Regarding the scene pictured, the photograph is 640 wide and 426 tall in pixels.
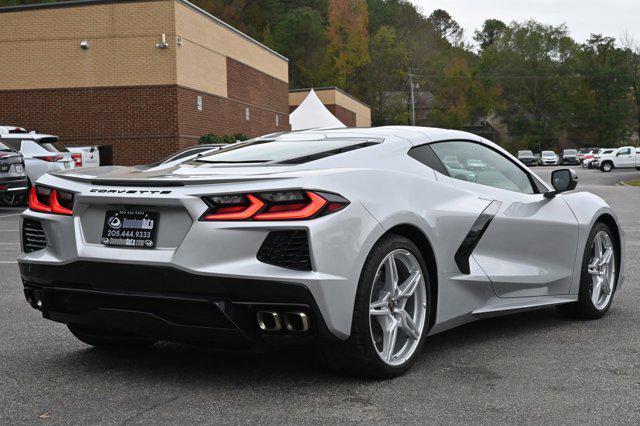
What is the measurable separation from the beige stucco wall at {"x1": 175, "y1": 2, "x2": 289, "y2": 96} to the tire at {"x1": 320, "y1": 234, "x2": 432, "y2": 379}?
2610 cm

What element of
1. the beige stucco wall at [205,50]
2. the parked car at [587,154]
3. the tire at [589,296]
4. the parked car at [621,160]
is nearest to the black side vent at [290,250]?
the tire at [589,296]

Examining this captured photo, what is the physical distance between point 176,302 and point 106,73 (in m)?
27.0

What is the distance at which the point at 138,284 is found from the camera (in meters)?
4.06

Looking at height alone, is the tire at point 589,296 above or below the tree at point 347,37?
below

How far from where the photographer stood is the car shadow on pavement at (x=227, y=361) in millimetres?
4516

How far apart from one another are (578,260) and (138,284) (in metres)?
3.21

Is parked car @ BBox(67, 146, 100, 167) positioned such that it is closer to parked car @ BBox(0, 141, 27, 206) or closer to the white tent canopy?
parked car @ BBox(0, 141, 27, 206)

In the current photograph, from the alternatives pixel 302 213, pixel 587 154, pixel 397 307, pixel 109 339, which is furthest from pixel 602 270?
pixel 587 154

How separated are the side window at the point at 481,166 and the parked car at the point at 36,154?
1619 cm

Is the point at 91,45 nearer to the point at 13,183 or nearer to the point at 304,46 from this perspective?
the point at 13,183

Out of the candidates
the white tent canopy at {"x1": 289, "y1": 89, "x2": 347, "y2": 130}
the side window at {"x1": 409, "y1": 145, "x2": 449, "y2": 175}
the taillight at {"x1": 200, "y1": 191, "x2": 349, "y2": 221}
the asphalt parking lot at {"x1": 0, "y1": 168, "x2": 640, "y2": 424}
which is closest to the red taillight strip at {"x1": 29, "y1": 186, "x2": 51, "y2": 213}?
the asphalt parking lot at {"x1": 0, "y1": 168, "x2": 640, "y2": 424}

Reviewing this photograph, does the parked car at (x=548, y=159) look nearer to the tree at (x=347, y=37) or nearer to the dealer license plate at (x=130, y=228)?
the tree at (x=347, y=37)

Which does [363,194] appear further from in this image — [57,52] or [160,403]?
[57,52]

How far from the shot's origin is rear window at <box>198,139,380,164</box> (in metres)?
4.62
